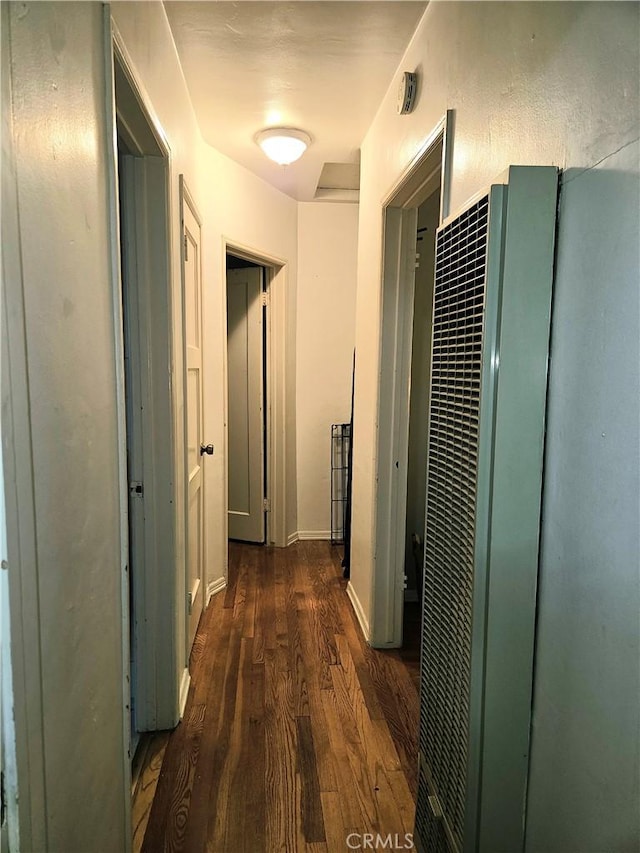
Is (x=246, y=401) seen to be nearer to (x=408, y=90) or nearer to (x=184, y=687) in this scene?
(x=184, y=687)

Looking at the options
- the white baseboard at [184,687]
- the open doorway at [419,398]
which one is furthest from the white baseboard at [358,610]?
the white baseboard at [184,687]

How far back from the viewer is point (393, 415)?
2627 millimetres

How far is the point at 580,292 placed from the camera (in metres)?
0.94

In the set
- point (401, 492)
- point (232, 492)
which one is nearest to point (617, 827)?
point (401, 492)

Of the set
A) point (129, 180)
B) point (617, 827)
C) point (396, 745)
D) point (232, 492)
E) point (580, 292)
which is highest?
point (129, 180)

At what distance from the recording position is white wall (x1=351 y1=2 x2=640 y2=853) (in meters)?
0.79

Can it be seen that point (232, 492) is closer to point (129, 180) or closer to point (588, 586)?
point (129, 180)

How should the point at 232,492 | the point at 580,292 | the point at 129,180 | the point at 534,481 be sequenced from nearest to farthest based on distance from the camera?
the point at 580,292 < the point at 534,481 < the point at 129,180 < the point at 232,492

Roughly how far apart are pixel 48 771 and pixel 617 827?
86 cm

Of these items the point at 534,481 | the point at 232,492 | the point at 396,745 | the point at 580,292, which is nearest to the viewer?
the point at 580,292

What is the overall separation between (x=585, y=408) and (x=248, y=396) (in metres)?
3.37

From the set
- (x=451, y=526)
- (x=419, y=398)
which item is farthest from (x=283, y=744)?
(x=419, y=398)

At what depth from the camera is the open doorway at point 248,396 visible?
13.3 ft

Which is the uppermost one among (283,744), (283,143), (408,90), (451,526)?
(283,143)
